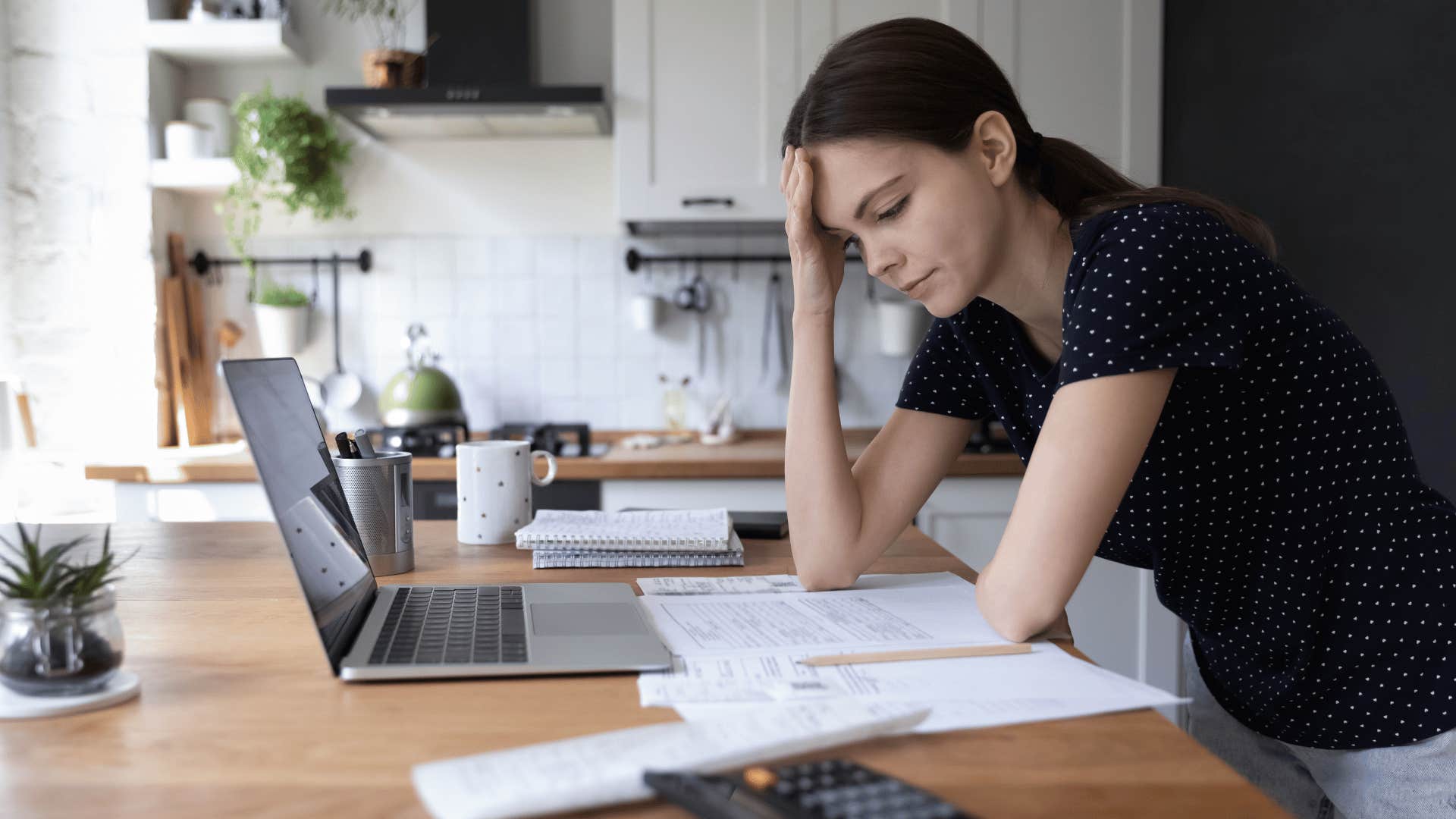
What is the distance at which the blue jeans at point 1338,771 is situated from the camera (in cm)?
98

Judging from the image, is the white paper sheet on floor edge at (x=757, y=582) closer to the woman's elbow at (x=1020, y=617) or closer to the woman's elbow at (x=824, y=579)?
the woman's elbow at (x=824, y=579)

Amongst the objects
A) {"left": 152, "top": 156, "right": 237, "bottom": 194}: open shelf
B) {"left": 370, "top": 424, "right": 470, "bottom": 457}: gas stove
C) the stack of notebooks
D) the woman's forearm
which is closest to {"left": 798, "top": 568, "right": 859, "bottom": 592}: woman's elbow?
the woman's forearm

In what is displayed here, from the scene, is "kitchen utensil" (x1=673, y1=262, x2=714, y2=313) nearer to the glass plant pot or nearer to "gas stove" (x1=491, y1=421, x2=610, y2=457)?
"gas stove" (x1=491, y1=421, x2=610, y2=457)

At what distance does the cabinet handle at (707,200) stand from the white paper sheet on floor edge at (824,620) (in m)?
1.74

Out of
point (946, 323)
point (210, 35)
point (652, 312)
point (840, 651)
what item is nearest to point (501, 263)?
point (652, 312)

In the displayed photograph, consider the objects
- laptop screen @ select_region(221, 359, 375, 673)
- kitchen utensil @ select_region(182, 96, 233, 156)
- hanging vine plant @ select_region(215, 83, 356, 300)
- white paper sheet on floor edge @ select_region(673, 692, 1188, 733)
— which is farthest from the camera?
kitchen utensil @ select_region(182, 96, 233, 156)

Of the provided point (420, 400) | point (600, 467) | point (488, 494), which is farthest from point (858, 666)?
point (420, 400)

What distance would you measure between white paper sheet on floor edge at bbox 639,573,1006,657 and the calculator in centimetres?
30

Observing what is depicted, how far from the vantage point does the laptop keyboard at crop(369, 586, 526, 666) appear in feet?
2.75

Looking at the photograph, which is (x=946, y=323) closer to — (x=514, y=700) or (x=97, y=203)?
(x=514, y=700)

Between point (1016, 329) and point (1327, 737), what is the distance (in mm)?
526

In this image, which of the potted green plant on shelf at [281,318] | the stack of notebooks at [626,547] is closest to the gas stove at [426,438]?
the potted green plant on shelf at [281,318]

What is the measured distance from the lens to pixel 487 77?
9.39ft

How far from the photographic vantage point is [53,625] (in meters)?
0.73
